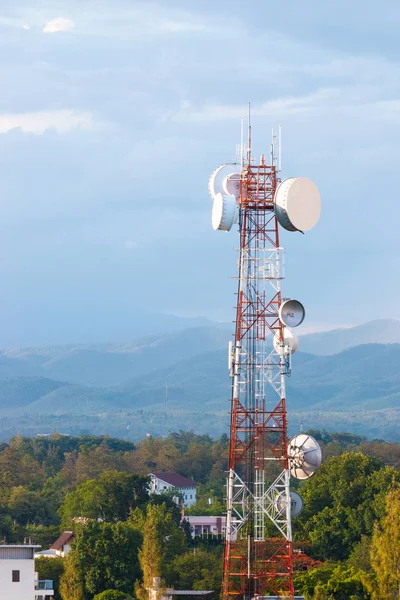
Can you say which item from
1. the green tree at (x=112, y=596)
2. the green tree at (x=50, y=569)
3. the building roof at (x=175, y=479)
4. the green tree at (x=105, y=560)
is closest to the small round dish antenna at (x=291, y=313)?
the green tree at (x=112, y=596)

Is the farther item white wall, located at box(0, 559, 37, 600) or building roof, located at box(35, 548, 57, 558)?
building roof, located at box(35, 548, 57, 558)

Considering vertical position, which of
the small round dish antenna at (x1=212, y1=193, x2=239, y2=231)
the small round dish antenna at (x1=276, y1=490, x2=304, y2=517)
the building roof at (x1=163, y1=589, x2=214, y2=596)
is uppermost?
the small round dish antenna at (x1=212, y1=193, x2=239, y2=231)

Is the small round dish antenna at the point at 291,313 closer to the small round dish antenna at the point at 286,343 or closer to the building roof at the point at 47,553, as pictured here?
the small round dish antenna at the point at 286,343

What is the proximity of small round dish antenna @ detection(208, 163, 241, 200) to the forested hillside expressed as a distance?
9633 mm

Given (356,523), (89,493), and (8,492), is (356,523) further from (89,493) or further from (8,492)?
(8,492)

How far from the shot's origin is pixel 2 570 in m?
53.2

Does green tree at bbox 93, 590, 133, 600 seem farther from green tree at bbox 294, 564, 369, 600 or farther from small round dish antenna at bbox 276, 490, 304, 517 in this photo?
small round dish antenna at bbox 276, 490, 304, 517

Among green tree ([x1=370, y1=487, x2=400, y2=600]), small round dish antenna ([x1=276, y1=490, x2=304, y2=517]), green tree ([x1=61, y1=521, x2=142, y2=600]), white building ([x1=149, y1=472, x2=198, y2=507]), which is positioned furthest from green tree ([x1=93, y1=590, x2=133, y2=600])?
white building ([x1=149, y1=472, x2=198, y2=507])

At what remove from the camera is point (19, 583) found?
53.2m

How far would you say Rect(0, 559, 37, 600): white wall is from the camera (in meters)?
53.2

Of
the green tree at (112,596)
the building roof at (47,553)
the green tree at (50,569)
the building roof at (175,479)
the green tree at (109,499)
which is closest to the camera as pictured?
the green tree at (112,596)

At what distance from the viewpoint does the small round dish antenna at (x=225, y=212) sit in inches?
1774

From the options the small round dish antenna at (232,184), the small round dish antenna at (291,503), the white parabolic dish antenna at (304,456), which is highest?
the small round dish antenna at (232,184)

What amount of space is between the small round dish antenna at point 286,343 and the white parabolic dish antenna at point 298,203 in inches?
131
